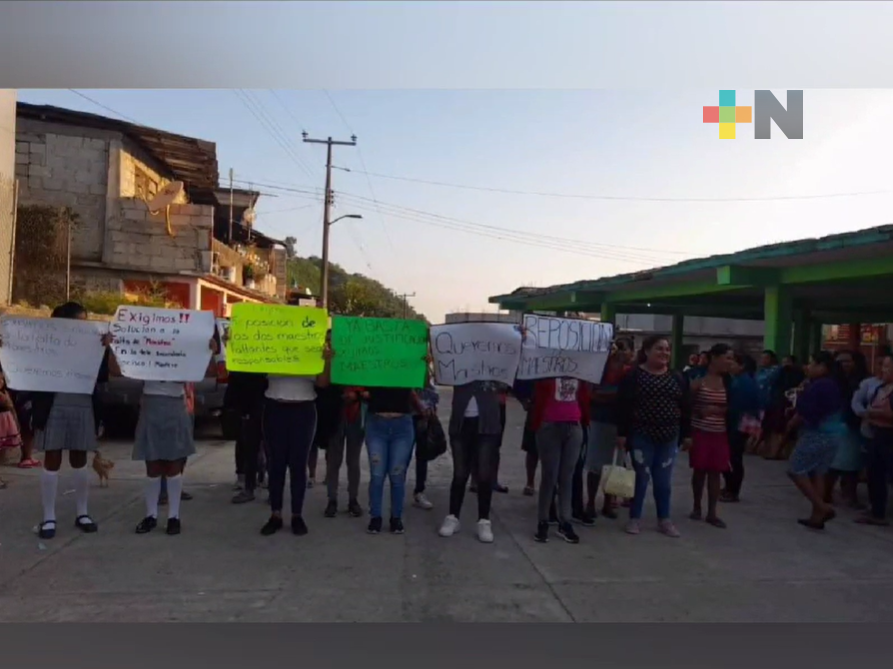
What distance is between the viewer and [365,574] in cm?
508

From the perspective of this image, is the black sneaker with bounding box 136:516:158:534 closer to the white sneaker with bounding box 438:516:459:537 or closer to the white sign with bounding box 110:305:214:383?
the white sign with bounding box 110:305:214:383

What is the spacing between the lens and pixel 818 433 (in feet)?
21.8

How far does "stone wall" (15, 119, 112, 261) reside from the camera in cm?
1938

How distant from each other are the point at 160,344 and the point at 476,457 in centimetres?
280

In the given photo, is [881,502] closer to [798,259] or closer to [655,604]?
[655,604]

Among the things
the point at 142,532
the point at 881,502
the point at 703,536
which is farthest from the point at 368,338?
the point at 881,502

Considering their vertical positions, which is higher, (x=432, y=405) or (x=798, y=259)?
(x=798, y=259)

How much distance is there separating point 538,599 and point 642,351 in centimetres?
306

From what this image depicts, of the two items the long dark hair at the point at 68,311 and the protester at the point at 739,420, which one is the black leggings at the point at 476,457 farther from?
the long dark hair at the point at 68,311

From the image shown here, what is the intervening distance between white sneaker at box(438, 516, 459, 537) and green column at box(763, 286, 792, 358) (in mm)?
10554

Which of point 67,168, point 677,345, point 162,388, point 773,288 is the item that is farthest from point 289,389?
point 677,345

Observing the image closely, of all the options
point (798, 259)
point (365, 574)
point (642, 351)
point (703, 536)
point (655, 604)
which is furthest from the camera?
point (798, 259)

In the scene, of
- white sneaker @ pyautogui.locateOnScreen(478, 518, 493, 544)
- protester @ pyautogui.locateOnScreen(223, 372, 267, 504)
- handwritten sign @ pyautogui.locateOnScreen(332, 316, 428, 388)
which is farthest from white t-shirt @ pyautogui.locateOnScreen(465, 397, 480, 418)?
protester @ pyautogui.locateOnScreen(223, 372, 267, 504)

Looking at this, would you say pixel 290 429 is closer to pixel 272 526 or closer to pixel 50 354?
pixel 272 526
